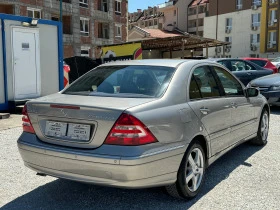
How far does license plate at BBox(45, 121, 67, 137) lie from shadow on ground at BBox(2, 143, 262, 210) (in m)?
0.78

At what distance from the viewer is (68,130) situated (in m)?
3.15

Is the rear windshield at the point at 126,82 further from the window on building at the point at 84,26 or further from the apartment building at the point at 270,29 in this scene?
the apartment building at the point at 270,29

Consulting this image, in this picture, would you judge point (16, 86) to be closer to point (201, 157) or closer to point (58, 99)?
point (58, 99)

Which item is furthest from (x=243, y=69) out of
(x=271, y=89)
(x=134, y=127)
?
(x=134, y=127)

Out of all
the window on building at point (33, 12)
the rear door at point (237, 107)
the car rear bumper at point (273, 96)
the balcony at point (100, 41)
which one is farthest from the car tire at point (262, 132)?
the balcony at point (100, 41)

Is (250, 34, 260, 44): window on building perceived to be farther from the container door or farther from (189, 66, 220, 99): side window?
(189, 66, 220, 99): side window

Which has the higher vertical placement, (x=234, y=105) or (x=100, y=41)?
(x=100, y=41)

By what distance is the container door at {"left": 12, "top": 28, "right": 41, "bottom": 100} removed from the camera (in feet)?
29.1

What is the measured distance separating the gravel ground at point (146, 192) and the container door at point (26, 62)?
4594 millimetres

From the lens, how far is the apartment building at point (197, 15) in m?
64.1

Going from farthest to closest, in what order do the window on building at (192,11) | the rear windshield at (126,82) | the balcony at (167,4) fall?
the balcony at (167,4), the window on building at (192,11), the rear windshield at (126,82)

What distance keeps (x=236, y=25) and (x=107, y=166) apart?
176ft

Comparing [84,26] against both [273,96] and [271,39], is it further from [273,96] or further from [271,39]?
[273,96]

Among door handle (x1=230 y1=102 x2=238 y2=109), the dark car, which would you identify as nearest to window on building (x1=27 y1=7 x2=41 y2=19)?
the dark car
